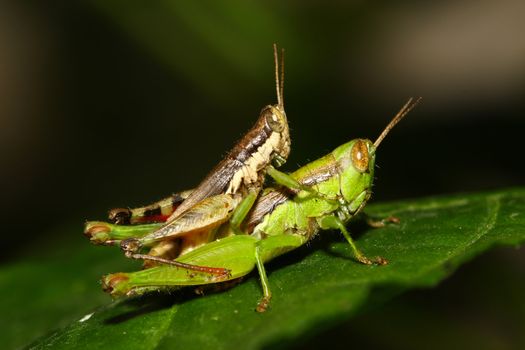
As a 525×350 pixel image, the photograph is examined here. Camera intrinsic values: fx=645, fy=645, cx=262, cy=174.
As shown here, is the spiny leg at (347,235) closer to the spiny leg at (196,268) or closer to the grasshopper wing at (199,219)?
the grasshopper wing at (199,219)

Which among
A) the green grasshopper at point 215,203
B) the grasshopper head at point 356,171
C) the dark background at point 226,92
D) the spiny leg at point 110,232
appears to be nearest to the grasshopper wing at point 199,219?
the green grasshopper at point 215,203

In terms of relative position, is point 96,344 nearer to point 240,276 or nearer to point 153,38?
point 240,276

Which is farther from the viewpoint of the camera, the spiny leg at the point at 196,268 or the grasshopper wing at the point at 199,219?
the grasshopper wing at the point at 199,219

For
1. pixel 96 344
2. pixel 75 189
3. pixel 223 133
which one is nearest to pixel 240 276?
pixel 96 344

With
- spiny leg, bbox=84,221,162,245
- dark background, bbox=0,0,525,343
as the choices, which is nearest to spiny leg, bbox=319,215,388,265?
spiny leg, bbox=84,221,162,245

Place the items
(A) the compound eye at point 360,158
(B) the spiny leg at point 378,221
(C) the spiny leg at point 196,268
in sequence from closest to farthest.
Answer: (C) the spiny leg at point 196,268
(A) the compound eye at point 360,158
(B) the spiny leg at point 378,221

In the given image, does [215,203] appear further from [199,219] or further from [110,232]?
[110,232]

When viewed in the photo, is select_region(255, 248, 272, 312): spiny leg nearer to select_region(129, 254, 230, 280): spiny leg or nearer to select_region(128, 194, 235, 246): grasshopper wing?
select_region(129, 254, 230, 280): spiny leg

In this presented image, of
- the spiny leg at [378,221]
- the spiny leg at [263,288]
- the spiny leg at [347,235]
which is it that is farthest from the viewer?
the spiny leg at [378,221]
